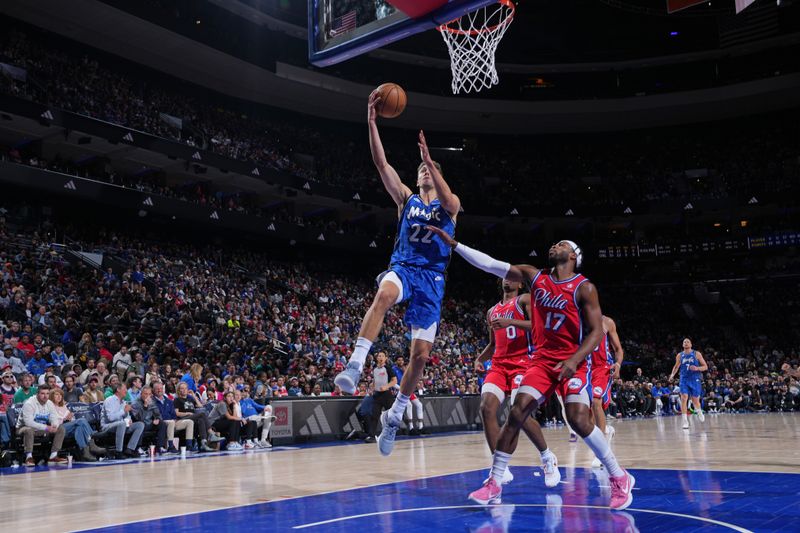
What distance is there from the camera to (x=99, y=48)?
1110 inches

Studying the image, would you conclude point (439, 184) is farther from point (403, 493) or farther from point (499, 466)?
point (403, 493)

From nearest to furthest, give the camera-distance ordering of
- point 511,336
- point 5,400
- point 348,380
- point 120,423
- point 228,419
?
1. point 348,380
2. point 511,336
3. point 5,400
4. point 120,423
5. point 228,419

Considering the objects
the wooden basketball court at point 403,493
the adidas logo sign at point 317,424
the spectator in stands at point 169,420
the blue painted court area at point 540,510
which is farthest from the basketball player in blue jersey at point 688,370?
the spectator in stands at point 169,420

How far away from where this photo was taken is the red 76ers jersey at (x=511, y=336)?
7434mm

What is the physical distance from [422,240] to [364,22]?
343 cm

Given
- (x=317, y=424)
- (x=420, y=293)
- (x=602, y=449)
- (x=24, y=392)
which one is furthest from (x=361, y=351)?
(x=317, y=424)

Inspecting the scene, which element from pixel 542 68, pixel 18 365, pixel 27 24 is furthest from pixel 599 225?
pixel 18 365

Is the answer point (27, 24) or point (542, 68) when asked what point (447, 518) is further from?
point (542, 68)

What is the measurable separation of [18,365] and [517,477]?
384 inches

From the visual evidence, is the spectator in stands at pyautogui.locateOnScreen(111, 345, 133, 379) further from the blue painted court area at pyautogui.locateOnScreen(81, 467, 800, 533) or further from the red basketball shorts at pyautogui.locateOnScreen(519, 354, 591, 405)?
the red basketball shorts at pyautogui.locateOnScreen(519, 354, 591, 405)

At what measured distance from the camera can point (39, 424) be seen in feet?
36.2

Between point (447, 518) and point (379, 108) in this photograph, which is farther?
point (379, 108)

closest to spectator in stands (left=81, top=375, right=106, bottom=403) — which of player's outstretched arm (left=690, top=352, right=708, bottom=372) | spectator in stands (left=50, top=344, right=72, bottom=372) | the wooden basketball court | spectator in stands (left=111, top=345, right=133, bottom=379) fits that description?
the wooden basketball court

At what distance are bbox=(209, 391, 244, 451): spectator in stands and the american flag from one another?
→ 749 centimetres
